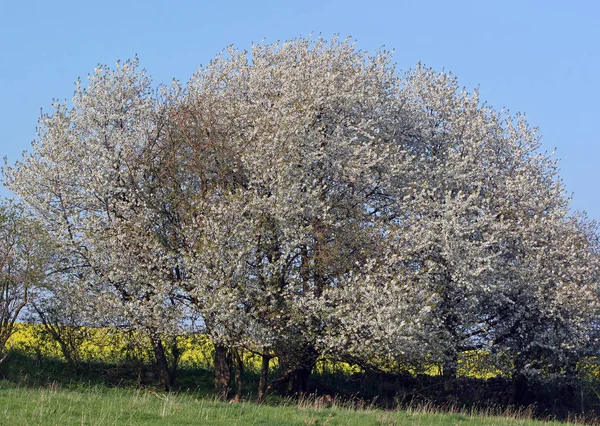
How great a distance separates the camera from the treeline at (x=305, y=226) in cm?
2716

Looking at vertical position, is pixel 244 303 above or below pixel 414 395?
above

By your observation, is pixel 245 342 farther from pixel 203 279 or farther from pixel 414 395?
pixel 414 395

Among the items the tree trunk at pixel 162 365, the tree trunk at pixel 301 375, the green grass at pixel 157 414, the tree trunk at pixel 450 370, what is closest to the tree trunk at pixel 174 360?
the tree trunk at pixel 162 365

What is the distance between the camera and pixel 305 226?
29.0 m

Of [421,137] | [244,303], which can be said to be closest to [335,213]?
[244,303]

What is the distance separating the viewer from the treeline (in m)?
27.2

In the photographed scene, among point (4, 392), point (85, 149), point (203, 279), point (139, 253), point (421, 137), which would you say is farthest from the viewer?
point (421, 137)

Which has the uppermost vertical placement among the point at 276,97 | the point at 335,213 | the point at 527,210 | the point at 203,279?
the point at 276,97

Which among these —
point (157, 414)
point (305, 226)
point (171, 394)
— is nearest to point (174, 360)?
point (171, 394)

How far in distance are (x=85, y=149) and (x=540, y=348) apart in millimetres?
23705

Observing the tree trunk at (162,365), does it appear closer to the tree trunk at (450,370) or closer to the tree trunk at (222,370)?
the tree trunk at (222,370)

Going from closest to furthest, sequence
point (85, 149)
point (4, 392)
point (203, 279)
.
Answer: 1. point (4, 392)
2. point (203, 279)
3. point (85, 149)

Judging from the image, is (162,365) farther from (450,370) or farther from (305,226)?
(450,370)

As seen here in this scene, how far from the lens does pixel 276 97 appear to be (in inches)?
1254
